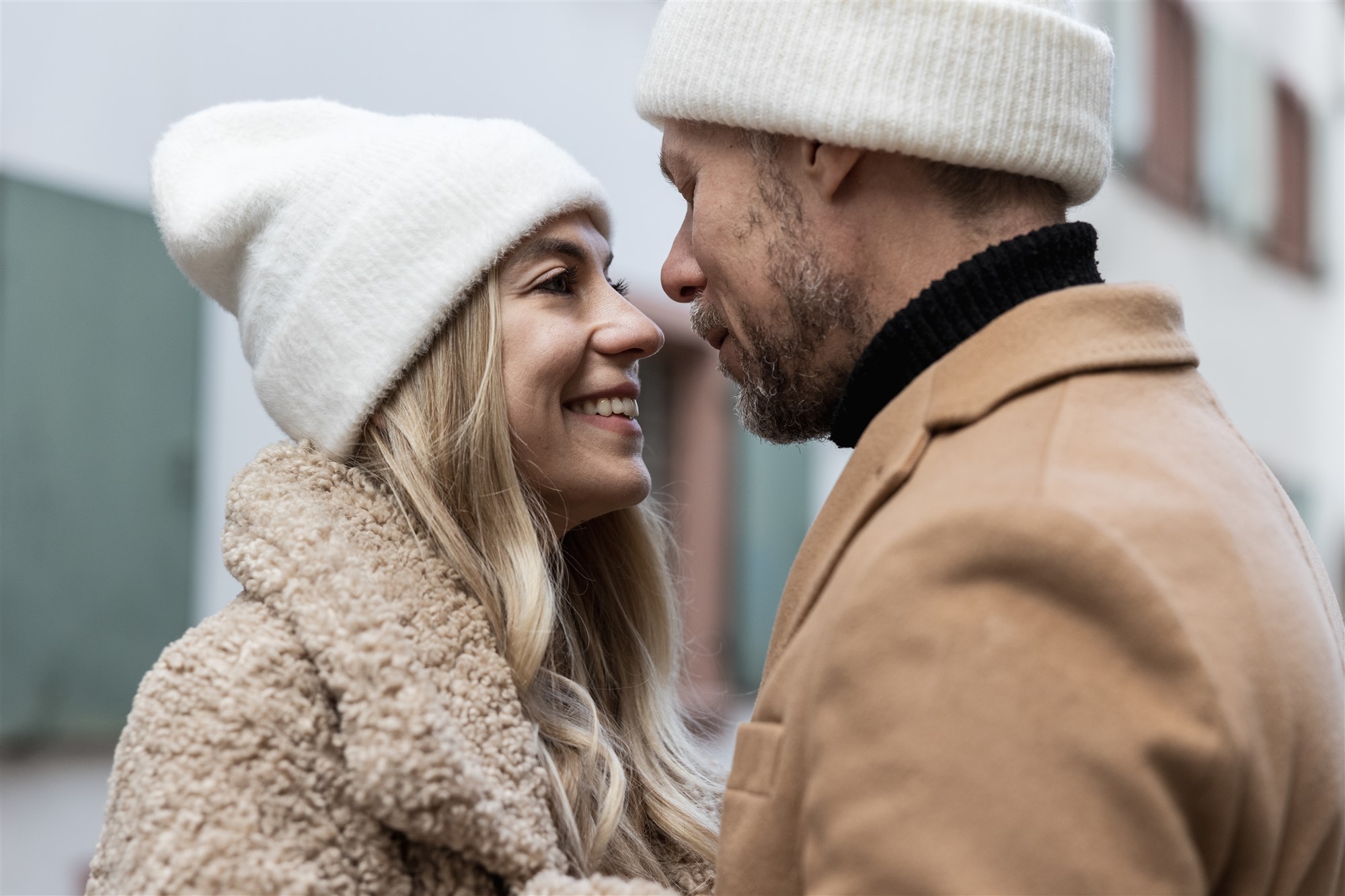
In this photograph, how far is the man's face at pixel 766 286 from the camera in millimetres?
2205

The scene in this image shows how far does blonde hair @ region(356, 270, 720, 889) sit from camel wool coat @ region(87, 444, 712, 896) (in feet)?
0.52

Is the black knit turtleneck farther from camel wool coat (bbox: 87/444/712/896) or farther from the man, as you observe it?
camel wool coat (bbox: 87/444/712/896)

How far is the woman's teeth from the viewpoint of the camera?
2746 millimetres

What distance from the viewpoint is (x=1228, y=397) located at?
11.8 metres

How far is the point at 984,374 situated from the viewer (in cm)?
181

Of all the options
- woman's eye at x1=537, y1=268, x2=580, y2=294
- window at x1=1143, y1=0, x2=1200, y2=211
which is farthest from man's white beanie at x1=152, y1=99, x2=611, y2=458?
window at x1=1143, y1=0, x2=1200, y2=211

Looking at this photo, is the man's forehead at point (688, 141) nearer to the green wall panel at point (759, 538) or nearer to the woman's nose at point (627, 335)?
the woman's nose at point (627, 335)

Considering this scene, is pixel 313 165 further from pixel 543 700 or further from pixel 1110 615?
pixel 1110 615

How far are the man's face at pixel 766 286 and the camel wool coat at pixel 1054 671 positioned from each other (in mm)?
419

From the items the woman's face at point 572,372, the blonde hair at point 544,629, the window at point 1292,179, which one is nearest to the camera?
the blonde hair at point 544,629

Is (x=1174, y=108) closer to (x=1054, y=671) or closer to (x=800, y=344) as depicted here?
(x=800, y=344)

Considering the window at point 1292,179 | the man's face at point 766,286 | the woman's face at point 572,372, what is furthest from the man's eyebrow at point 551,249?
the window at point 1292,179

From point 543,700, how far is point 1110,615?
1.22m

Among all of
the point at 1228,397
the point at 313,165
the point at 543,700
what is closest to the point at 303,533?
the point at 543,700
